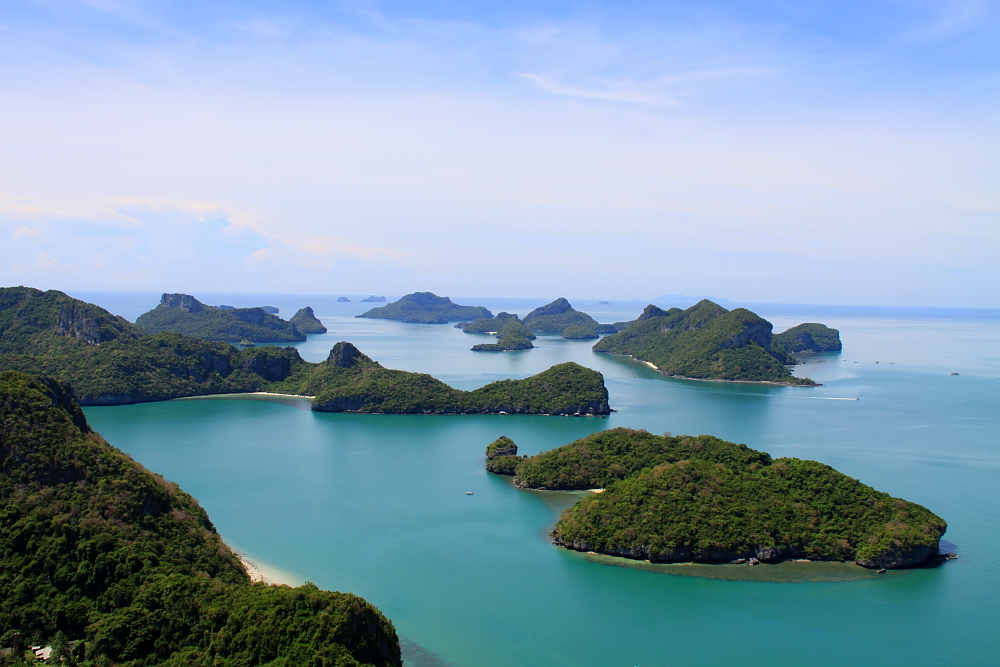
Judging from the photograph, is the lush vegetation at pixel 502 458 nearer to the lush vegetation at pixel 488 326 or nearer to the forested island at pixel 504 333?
the forested island at pixel 504 333

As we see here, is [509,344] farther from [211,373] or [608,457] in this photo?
[608,457]

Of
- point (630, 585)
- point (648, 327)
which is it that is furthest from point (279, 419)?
point (648, 327)

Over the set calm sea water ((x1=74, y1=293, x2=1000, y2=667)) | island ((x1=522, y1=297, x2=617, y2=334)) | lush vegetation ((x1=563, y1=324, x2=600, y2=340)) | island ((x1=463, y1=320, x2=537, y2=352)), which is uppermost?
island ((x1=522, y1=297, x2=617, y2=334))

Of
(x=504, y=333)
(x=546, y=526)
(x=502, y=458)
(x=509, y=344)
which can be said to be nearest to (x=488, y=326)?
(x=504, y=333)

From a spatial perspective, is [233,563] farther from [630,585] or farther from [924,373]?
[924,373]

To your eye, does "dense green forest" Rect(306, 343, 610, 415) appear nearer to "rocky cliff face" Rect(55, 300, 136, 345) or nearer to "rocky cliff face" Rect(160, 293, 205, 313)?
"rocky cliff face" Rect(55, 300, 136, 345)

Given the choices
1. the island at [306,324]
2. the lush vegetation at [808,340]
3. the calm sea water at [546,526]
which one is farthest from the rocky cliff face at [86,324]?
the lush vegetation at [808,340]

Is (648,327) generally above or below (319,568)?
above

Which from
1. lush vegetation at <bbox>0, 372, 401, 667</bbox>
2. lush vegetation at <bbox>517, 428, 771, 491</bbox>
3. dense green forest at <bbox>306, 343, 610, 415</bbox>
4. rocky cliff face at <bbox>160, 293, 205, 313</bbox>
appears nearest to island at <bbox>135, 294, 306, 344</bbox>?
rocky cliff face at <bbox>160, 293, 205, 313</bbox>
